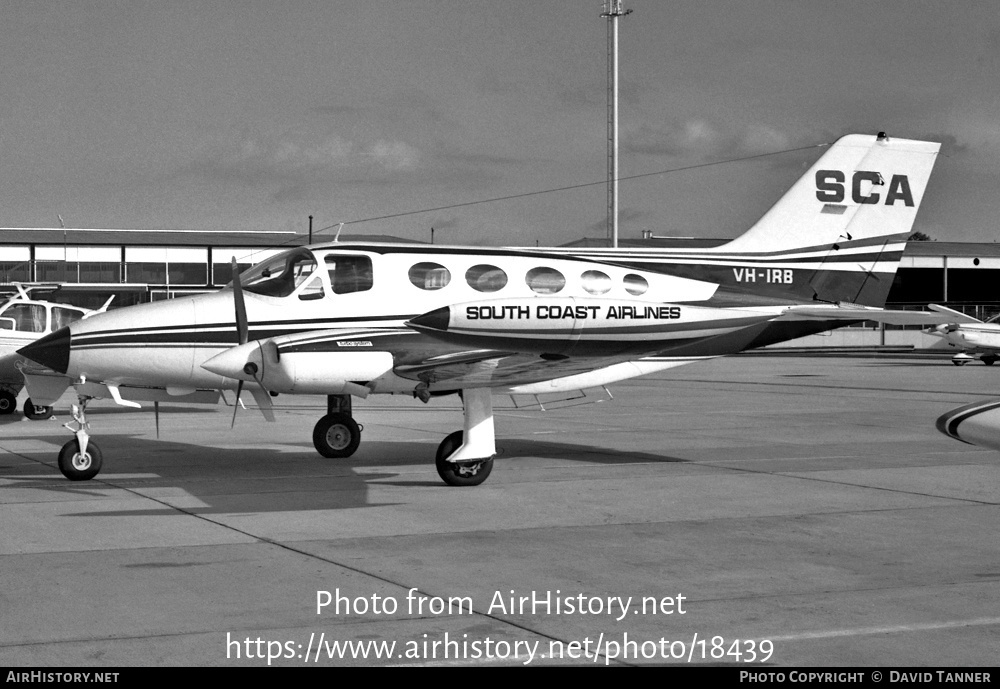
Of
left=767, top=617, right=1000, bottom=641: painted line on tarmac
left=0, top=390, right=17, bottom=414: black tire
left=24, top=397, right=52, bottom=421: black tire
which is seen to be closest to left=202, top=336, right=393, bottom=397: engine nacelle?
left=767, top=617, right=1000, bottom=641: painted line on tarmac

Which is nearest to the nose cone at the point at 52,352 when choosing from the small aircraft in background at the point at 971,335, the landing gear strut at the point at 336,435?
the landing gear strut at the point at 336,435

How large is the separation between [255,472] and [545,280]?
4148mm

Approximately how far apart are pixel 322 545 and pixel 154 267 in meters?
64.1

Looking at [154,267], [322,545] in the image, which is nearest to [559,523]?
[322,545]

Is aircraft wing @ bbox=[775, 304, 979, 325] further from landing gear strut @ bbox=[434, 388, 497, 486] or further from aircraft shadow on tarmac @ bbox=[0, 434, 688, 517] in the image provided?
landing gear strut @ bbox=[434, 388, 497, 486]

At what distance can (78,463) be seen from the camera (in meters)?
12.1

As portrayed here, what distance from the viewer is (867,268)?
15.4 meters

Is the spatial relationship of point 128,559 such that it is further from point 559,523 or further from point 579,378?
point 579,378

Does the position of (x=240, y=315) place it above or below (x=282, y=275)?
below

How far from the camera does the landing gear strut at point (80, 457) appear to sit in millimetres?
12062

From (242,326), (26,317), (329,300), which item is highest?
(329,300)

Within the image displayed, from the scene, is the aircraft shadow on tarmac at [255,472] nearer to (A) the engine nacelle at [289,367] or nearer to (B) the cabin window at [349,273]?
(A) the engine nacelle at [289,367]

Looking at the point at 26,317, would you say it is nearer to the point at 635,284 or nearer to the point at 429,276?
the point at 429,276

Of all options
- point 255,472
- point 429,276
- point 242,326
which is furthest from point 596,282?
point 255,472
